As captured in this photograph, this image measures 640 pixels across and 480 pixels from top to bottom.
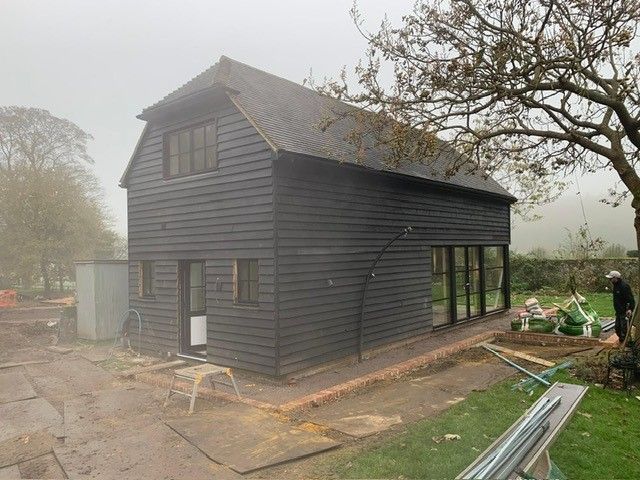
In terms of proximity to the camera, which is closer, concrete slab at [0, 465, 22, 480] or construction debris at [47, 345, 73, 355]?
concrete slab at [0, 465, 22, 480]

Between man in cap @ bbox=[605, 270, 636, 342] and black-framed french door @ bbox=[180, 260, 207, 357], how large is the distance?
894 cm

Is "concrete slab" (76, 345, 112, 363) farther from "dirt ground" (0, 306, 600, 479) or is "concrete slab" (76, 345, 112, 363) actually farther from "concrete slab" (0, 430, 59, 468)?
"concrete slab" (0, 430, 59, 468)

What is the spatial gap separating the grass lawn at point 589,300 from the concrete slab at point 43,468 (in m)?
15.3

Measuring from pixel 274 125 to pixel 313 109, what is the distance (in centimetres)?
310

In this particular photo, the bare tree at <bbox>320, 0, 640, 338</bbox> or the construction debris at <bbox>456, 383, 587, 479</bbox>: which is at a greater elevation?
the bare tree at <bbox>320, 0, 640, 338</bbox>

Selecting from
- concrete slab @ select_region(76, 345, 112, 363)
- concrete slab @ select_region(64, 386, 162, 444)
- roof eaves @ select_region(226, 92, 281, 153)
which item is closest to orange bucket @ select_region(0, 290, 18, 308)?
concrete slab @ select_region(76, 345, 112, 363)

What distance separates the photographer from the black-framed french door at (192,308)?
33.2 ft

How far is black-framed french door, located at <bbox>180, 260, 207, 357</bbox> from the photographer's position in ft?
33.2

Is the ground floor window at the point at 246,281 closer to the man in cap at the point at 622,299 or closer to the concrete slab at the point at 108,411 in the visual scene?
the concrete slab at the point at 108,411

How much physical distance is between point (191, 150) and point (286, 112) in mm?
2280

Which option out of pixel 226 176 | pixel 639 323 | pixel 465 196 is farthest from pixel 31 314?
pixel 639 323

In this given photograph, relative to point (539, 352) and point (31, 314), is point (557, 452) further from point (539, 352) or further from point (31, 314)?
point (31, 314)

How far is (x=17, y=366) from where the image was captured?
10172 millimetres

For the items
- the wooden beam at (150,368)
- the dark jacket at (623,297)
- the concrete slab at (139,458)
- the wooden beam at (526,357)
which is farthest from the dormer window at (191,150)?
the dark jacket at (623,297)
